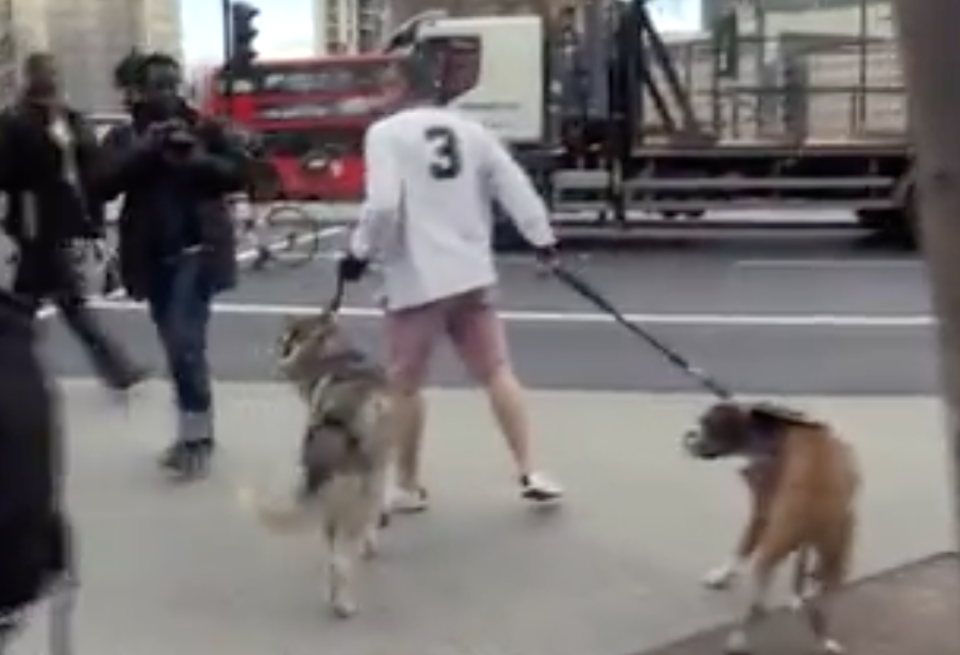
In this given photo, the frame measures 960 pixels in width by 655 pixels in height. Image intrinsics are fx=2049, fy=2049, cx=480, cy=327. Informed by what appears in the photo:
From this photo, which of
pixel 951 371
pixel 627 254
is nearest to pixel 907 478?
pixel 951 371

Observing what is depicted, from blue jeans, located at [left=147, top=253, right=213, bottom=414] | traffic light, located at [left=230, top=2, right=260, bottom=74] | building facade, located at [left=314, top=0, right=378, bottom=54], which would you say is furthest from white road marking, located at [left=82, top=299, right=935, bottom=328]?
building facade, located at [left=314, top=0, right=378, bottom=54]

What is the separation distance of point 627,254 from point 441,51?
1310 cm

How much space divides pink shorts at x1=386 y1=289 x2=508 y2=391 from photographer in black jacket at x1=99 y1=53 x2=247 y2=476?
3.87 ft

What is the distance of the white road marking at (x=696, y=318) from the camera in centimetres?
1466

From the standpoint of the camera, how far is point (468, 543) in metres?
7.54

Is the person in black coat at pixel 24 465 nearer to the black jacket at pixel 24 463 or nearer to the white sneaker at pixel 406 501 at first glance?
the black jacket at pixel 24 463

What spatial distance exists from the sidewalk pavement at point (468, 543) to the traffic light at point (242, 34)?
58.2 feet

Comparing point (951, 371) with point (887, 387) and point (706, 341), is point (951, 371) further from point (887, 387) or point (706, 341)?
point (706, 341)

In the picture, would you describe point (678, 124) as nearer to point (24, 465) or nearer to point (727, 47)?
point (727, 47)

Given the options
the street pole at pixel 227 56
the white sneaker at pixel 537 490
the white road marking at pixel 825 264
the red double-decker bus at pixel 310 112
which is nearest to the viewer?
the white sneaker at pixel 537 490

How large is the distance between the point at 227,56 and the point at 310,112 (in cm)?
183

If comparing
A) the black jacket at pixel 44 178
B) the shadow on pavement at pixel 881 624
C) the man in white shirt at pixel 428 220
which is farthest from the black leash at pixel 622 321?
the black jacket at pixel 44 178

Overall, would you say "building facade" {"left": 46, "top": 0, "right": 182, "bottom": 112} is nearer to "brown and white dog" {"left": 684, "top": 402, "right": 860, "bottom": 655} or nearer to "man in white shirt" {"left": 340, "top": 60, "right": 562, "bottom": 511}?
"man in white shirt" {"left": 340, "top": 60, "right": 562, "bottom": 511}

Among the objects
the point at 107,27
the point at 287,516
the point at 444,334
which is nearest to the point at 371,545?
the point at 287,516
